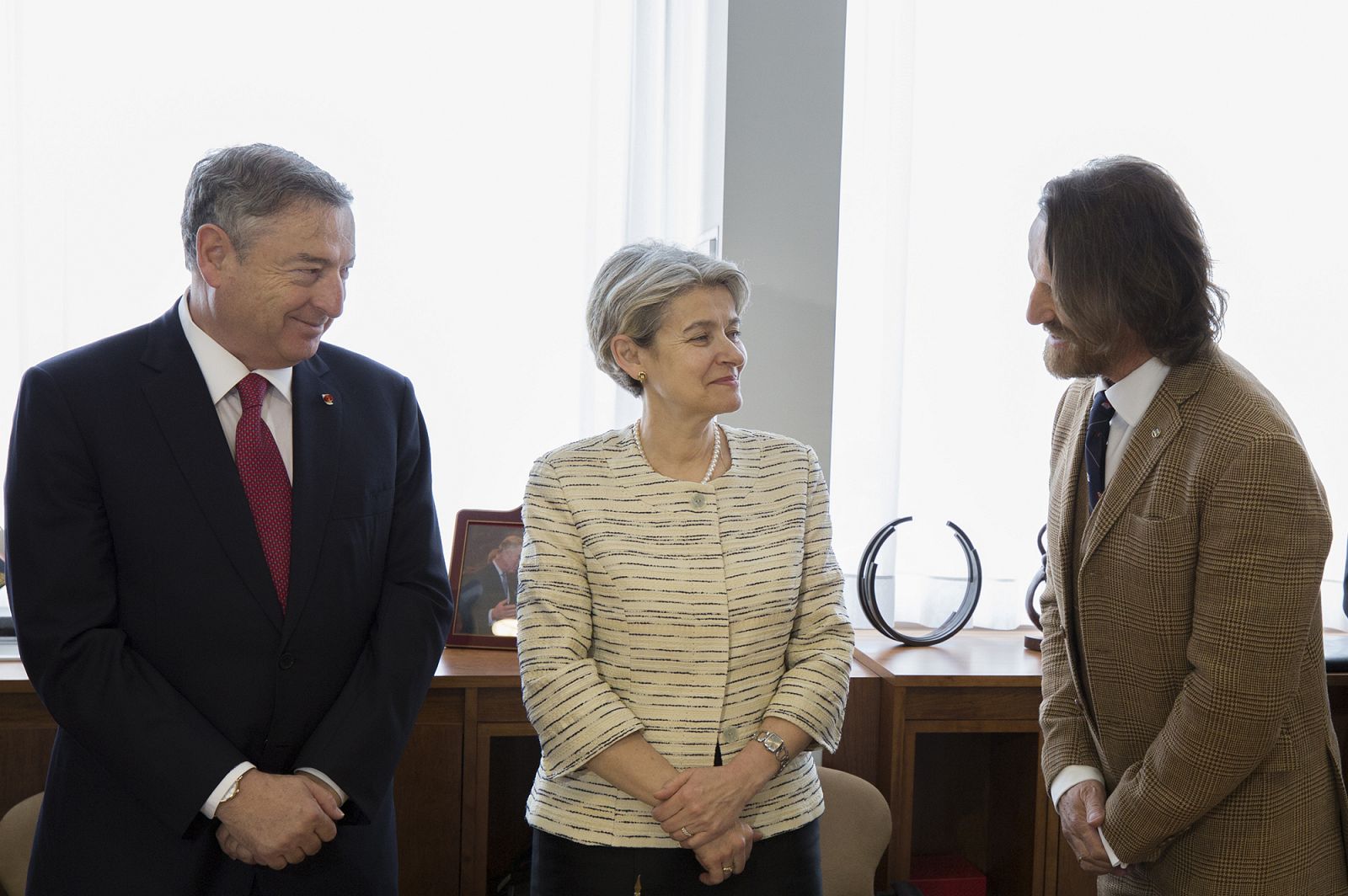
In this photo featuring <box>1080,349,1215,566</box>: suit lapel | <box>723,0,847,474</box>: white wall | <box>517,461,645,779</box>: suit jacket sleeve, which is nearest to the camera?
<box>1080,349,1215,566</box>: suit lapel

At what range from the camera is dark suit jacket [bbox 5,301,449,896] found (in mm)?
1577

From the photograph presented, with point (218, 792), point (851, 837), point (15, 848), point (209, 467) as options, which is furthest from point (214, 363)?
point (851, 837)

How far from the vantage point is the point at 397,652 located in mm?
1775

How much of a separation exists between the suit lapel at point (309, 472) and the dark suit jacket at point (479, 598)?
994 mm

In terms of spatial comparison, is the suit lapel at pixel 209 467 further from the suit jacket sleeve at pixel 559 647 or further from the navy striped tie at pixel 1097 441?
the navy striped tie at pixel 1097 441

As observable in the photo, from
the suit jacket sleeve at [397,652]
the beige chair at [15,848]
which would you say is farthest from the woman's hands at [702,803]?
the beige chair at [15,848]

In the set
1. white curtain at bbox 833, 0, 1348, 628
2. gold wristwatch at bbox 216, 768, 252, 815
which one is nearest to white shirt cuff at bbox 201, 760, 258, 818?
gold wristwatch at bbox 216, 768, 252, 815

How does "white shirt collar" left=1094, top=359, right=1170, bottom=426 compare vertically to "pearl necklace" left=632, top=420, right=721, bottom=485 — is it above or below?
above

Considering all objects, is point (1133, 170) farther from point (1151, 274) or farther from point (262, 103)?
point (262, 103)

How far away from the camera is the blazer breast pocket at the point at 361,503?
175cm

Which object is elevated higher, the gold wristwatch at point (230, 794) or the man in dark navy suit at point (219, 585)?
the man in dark navy suit at point (219, 585)

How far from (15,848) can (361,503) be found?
1060 mm

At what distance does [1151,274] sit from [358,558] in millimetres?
1259

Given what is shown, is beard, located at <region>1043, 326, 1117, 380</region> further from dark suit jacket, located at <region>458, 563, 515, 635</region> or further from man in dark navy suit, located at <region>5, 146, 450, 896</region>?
dark suit jacket, located at <region>458, 563, 515, 635</region>
